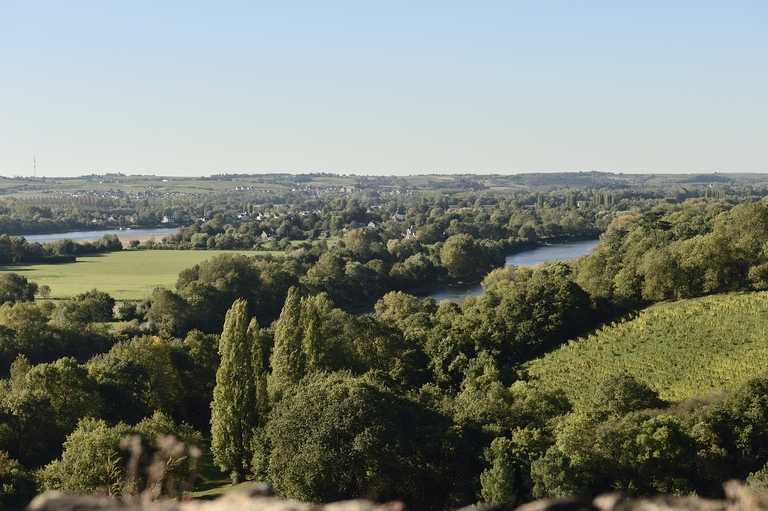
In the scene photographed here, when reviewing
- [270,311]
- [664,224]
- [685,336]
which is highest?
[664,224]

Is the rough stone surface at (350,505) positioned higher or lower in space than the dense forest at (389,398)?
higher

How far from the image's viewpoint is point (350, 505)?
170 inches

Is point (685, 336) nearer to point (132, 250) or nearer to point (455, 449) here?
point (455, 449)

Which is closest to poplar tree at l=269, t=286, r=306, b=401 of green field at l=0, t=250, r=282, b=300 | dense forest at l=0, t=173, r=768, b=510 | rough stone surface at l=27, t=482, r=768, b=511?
dense forest at l=0, t=173, r=768, b=510

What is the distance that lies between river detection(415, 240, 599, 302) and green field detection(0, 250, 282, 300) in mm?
34228

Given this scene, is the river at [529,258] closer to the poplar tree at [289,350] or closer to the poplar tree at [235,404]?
the poplar tree at [289,350]

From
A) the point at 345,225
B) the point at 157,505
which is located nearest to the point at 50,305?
the point at 157,505

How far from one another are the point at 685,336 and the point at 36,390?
34.7 m

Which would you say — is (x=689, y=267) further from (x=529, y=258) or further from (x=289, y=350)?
(x=529, y=258)

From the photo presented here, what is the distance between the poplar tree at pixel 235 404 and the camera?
32125 millimetres

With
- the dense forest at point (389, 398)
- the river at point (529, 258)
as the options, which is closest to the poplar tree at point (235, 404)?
the dense forest at point (389, 398)

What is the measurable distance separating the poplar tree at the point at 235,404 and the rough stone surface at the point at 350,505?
92.4ft

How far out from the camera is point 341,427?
25922 mm

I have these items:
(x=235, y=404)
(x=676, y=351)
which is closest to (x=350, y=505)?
(x=235, y=404)
